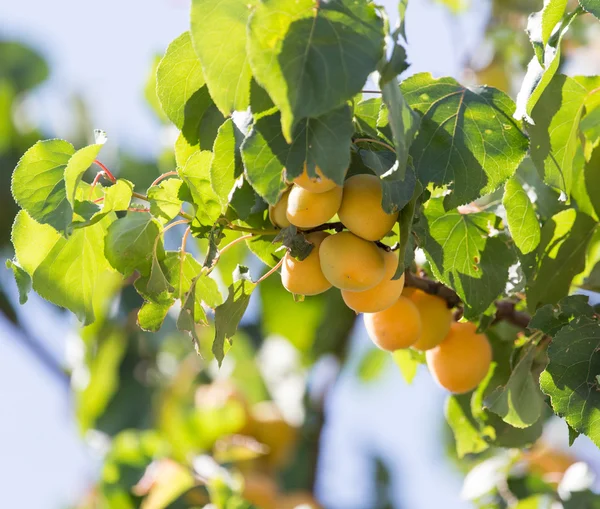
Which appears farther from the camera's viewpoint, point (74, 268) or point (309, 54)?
point (74, 268)

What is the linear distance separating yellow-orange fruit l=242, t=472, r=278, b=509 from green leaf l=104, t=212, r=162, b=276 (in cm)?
133

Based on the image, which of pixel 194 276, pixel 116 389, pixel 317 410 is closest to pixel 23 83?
pixel 116 389

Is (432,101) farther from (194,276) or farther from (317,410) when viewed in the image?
(317,410)

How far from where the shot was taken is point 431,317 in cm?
116

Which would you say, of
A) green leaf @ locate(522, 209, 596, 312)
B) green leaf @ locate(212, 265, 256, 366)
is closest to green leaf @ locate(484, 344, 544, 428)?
green leaf @ locate(522, 209, 596, 312)

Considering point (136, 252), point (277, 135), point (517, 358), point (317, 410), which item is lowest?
point (317, 410)

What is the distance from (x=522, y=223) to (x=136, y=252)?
1.55ft

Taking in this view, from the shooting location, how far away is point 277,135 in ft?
2.70

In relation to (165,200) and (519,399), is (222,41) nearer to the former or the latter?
(165,200)

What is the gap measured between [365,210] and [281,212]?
105 mm

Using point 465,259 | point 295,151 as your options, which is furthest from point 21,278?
point 465,259

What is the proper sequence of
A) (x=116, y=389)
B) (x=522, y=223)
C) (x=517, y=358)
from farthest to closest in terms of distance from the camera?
(x=116, y=389) → (x=517, y=358) → (x=522, y=223)

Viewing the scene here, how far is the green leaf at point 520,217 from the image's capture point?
103 centimetres

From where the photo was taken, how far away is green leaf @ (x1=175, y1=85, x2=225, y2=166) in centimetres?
97
